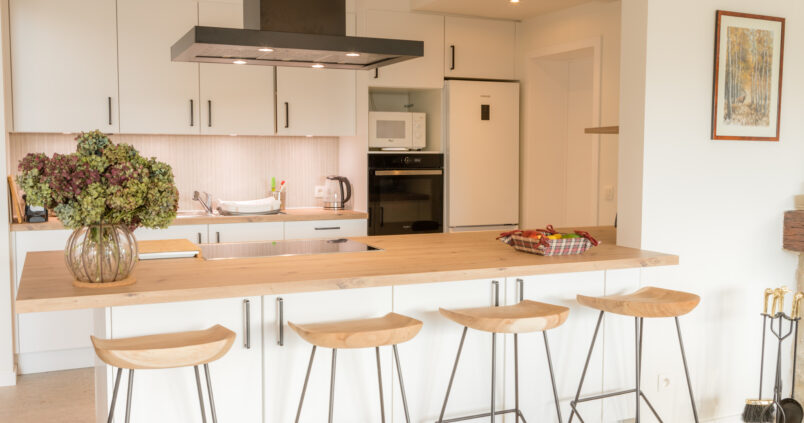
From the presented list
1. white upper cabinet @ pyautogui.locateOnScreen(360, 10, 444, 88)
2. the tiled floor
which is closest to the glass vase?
the tiled floor

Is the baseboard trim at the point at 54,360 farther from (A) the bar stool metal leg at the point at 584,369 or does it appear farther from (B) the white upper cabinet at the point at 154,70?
(A) the bar stool metal leg at the point at 584,369

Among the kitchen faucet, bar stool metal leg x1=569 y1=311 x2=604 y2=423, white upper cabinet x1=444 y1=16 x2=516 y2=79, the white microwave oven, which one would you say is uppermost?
white upper cabinet x1=444 y1=16 x2=516 y2=79

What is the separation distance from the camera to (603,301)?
2.86m

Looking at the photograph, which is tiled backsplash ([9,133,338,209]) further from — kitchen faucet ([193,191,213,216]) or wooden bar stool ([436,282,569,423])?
wooden bar stool ([436,282,569,423])

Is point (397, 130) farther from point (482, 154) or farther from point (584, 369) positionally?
point (584, 369)

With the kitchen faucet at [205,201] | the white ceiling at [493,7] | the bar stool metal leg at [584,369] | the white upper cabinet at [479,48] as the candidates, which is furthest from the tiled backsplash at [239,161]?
the bar stool metal leg at [584,369]

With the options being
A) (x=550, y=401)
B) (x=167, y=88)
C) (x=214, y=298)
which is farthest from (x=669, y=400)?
(x=167, y=88)

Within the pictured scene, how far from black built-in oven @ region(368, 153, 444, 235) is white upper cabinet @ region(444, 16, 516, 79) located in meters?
0.67

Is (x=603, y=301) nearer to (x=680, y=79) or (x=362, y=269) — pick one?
(x=362, y=269)

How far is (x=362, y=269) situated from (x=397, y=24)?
269cm

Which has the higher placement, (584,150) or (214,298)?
(584,150)

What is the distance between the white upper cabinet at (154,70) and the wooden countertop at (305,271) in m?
1.71

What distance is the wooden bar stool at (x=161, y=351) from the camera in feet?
6.83

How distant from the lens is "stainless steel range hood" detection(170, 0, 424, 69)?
9.01 ft
